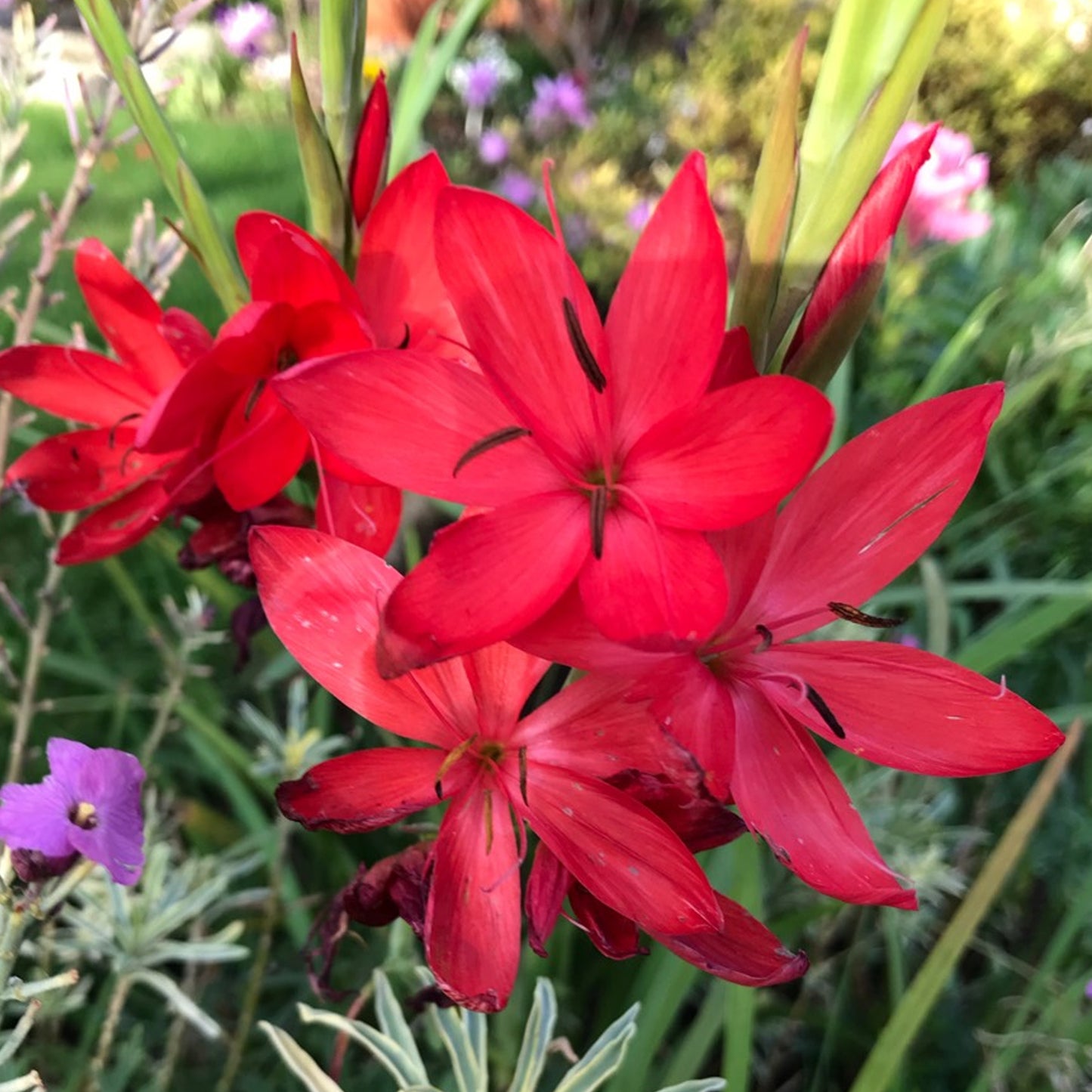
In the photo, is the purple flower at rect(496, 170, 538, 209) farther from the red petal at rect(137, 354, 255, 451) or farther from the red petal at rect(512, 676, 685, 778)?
the red petal at rect(512, 676, 685, 778)

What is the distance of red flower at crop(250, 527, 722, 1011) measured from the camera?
292 mm

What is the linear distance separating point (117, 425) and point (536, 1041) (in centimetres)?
34

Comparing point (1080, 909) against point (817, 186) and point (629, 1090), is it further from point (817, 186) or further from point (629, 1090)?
point (817, 186)

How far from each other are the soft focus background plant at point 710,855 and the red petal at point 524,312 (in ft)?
0.64

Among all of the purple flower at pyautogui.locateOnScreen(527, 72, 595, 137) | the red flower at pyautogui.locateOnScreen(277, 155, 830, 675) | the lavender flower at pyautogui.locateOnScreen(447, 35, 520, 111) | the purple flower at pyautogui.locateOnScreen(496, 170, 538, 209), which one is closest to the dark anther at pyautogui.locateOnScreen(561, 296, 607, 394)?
the red flower at pyautogui.locateOnScreen(277, 155, 830, 675)

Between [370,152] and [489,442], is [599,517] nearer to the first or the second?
[489,442]

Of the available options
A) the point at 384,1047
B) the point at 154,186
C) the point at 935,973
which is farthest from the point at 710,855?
the point at 154,186

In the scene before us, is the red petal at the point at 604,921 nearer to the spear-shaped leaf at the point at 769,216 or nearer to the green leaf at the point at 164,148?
the spear-shaped leaf at the point at 769,216

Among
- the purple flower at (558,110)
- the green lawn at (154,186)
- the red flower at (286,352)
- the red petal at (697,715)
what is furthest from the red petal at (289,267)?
the purple flower at (558,110)

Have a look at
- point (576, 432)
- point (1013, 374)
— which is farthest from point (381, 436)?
point (1013, 374)

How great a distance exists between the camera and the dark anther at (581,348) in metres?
0.29

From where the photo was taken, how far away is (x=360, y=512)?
14.4 inches

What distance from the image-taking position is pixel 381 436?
0.28 meters

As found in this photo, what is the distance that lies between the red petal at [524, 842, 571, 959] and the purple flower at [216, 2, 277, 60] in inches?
152
